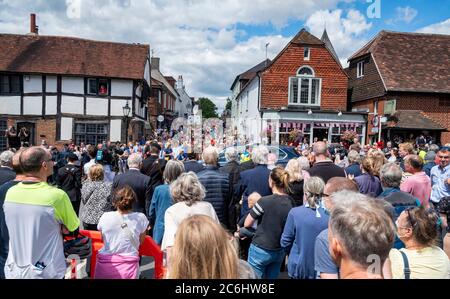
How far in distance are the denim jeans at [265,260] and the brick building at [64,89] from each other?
1839cm

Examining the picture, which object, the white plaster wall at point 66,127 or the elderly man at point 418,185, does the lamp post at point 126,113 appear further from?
the elderly man at point 418,185

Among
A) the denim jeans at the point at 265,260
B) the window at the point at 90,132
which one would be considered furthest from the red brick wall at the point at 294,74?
the denim jeans at the point at 265,260

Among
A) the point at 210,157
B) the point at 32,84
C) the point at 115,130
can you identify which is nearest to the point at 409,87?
the point at 115,130

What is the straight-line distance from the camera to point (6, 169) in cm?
470

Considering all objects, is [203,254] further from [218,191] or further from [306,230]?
[218,191]

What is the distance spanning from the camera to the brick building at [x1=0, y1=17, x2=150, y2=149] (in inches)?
782

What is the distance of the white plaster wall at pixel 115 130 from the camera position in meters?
20.8

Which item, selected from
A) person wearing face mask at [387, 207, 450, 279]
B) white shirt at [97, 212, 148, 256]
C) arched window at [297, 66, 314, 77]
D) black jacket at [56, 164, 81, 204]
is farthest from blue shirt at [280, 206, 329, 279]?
arched window at [297, 66, 314, 77]

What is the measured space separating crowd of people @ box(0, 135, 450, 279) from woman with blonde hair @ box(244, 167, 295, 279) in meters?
0.01

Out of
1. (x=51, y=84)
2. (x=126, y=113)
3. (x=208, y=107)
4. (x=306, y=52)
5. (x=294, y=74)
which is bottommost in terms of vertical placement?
(x=126, y=113)

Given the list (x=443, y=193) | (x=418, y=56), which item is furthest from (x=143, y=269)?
(x=418, y=56)

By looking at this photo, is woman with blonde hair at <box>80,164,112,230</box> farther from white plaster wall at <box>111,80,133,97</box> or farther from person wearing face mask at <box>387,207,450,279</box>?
white plaster wall at <box>111,80,133,97</box>

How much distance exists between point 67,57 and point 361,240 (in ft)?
72.2
